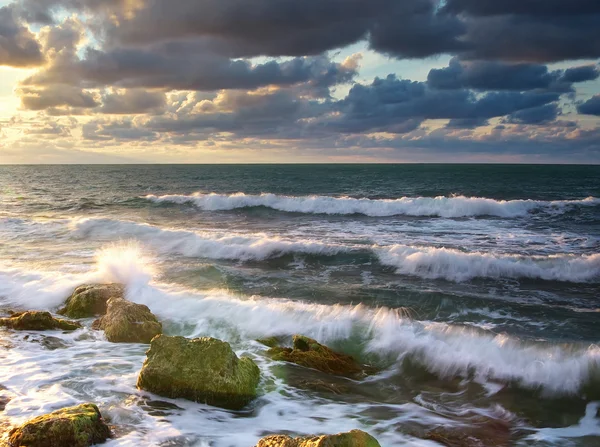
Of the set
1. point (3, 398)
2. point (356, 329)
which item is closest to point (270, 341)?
point (356, 329)

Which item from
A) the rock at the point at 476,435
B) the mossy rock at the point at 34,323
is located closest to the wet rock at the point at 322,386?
the rock at the point at 476,435

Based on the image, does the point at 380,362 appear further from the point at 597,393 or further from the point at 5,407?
the point at 5,407

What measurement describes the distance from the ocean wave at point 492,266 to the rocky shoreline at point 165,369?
811cm

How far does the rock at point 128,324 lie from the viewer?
10.6 m

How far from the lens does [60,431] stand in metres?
5.82

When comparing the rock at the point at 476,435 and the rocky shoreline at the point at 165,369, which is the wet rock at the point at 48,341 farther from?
the rock at the point at 476,435

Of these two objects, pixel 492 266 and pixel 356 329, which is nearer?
pixel 356 329

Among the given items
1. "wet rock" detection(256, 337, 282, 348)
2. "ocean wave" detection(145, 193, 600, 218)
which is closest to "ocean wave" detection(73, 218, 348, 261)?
"wet rock" detection(256, 337, 282, 348)

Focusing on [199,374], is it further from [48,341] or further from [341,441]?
[48,341]

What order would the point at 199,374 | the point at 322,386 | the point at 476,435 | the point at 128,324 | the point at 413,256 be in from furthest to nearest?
the point at 413,256 → the point at 128,324 → the point at 322,386 → the point at 199,374 → the point at 476,435

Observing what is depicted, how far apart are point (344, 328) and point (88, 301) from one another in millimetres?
6520

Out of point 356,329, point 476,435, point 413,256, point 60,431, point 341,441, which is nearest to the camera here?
point 341,441

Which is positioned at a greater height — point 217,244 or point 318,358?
point 217,244

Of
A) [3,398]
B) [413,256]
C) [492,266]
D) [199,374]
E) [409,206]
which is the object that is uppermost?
[409,206]
